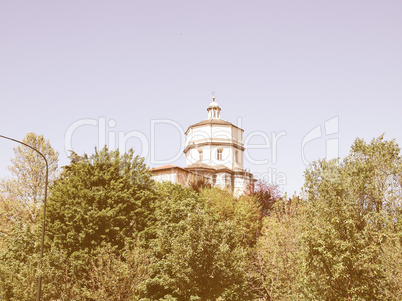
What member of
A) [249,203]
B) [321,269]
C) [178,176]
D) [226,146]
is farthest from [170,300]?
[226,146]

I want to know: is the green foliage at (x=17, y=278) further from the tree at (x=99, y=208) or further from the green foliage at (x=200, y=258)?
the green foliage at (x=200, y=258)

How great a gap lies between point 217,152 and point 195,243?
49066 mm

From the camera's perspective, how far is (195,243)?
22609 millimetres

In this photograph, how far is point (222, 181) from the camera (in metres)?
66.2

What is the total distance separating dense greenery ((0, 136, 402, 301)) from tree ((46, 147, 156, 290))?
0.27 feet

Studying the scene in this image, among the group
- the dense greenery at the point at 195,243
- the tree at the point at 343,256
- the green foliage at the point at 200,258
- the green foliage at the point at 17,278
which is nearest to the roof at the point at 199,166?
the dense greenery at the point at 195,243

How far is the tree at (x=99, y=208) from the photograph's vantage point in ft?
85.7

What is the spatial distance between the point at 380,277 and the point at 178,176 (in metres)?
44.5

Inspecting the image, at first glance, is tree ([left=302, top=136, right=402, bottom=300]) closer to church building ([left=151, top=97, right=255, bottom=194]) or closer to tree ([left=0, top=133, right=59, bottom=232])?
tree ([left=0, top=133, right=59, bottom=232])

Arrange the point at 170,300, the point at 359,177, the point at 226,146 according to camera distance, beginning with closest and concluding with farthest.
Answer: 1. the point at 359,177
2. the point at 170,300
3. the point at 226,146

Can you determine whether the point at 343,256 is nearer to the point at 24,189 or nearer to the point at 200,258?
the point at 200,258

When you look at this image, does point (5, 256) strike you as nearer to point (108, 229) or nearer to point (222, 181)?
point (108, 229)

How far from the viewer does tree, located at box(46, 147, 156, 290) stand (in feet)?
85.7

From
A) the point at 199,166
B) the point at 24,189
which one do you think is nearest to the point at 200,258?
the point at 24,189
